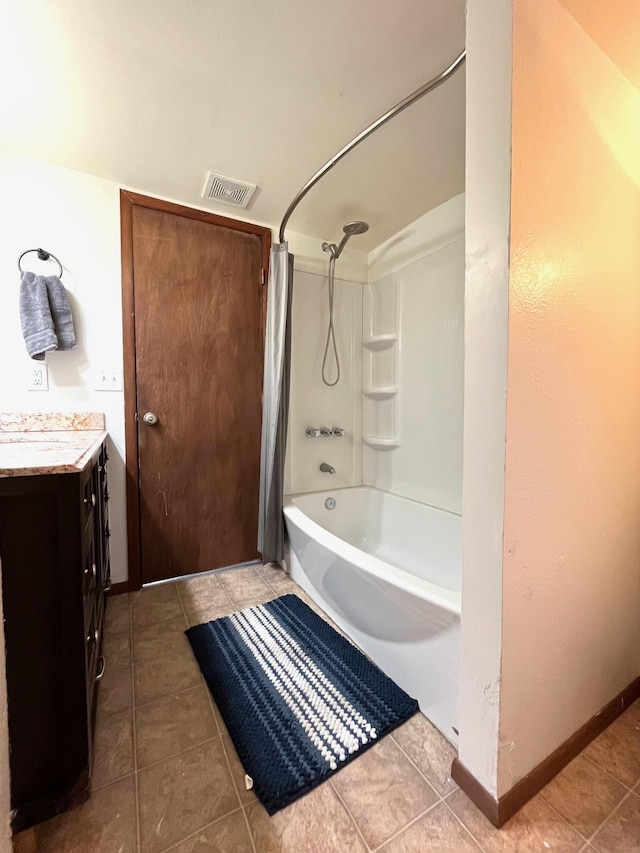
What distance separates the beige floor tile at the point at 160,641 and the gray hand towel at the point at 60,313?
137cm

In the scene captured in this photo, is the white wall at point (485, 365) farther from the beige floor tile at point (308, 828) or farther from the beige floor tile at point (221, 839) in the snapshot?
the beige floor tile at point (221, 839)

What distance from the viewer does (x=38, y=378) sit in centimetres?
167

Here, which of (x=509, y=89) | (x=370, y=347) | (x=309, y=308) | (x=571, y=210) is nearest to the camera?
(x=509, y=89)

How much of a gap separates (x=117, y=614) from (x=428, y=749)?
1.47 metres

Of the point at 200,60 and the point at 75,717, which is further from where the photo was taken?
the point at 200,60

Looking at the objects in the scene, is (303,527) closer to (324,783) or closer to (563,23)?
(324,783)

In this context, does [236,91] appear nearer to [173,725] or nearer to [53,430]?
[53,430]

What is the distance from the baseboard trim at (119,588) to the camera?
1.86 metres

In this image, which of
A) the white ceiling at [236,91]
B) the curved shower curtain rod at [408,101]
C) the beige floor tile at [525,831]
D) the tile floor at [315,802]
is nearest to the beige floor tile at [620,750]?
the tile floor at [315,802]

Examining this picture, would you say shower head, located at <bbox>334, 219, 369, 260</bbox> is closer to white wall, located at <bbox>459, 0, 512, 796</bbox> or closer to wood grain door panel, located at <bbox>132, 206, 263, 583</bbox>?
wood grain door panel, located at <bbox>132, 206, 263, 583</bbox>

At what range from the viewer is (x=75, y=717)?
0.83 m

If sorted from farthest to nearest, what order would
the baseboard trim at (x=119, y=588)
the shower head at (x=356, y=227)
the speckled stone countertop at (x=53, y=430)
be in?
the shower head at (x=356, y=227), the baseboard trim at (x=119, y=588), the speckled stone countertop at (x=53, y=430)

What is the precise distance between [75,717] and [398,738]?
2.94 feet

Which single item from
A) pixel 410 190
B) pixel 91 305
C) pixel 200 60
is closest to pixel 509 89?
pixel 200 60
